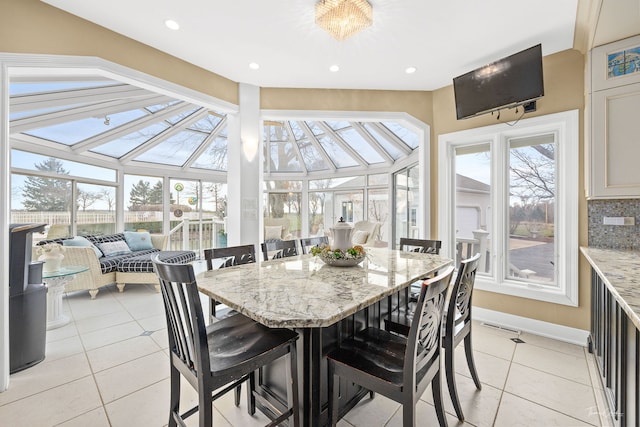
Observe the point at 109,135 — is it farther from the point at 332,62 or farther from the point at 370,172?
the point at 370,172

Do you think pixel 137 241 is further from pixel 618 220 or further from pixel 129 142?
pixel 618 220

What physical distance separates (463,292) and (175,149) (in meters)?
6.38

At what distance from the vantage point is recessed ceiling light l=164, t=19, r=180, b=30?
2.32 metres

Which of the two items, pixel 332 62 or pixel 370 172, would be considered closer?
pixel 332 62

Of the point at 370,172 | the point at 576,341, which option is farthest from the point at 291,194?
the point at 576,341

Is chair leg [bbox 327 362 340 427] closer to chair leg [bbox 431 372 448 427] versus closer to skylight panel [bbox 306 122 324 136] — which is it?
Result: chair leg [bbox 431 372 448 427]

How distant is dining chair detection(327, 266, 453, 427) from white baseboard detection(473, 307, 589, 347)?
2094 mm

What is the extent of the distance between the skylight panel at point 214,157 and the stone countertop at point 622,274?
242 inches

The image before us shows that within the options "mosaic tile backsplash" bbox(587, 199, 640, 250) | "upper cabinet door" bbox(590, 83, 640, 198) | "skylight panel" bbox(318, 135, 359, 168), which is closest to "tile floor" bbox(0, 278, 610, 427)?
"mosaic tile backsplash" bbox(587, 199, 640, 250)

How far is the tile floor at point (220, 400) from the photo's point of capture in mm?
1748

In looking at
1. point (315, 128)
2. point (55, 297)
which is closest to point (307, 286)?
point (55, 297)

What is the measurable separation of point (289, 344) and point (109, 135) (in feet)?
17.9

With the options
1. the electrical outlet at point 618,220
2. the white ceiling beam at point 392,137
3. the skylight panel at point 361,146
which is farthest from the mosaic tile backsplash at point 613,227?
the skylight panel at point 361,146

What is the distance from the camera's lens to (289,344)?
1.40 m
